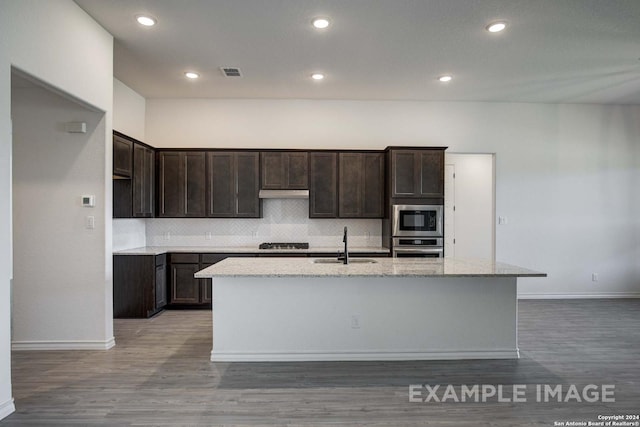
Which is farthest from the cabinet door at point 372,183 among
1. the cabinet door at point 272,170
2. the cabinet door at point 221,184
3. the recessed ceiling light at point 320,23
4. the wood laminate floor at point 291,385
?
the wood laminate floor at point 291,385

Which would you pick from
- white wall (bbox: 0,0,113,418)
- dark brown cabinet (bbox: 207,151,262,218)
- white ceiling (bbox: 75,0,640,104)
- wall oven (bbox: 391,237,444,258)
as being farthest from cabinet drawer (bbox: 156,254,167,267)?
wall oven (bbox: 391,237,444,258)

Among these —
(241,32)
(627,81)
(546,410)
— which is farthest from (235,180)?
(627,81)

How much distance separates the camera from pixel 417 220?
16.5ft

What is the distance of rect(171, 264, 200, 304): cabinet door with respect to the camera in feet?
16.1

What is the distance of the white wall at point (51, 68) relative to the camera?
2297 mm

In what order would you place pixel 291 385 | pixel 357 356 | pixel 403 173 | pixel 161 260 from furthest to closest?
pixel 403 173 < pixel 161 260 < pixel 357 356 < pixel 291 385

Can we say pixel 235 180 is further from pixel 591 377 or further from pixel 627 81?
pixel 627 81

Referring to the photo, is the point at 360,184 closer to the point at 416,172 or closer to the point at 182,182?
the point at 416,172

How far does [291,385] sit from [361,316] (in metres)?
0.84

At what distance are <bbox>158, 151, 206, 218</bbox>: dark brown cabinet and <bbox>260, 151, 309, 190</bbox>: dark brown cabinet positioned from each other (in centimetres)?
89

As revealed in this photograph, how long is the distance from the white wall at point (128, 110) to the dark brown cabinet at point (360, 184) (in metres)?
2.99

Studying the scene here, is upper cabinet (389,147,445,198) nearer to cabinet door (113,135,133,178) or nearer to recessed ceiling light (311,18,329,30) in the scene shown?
recessed ceiling light (311,18,329,30)

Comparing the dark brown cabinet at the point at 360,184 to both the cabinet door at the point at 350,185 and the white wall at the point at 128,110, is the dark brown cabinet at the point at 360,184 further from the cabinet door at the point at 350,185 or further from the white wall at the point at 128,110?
the white wall at the point at 128,110

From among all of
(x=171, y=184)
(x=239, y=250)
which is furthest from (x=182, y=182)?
(x=239, y=250)
